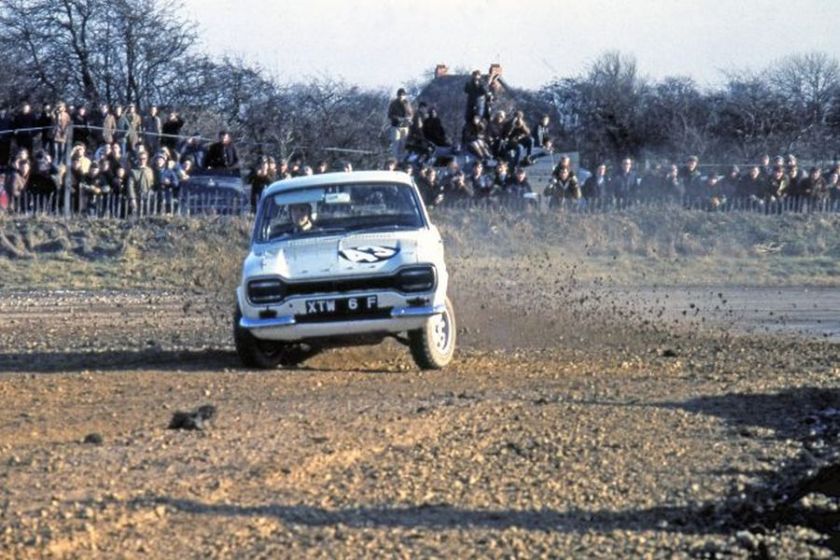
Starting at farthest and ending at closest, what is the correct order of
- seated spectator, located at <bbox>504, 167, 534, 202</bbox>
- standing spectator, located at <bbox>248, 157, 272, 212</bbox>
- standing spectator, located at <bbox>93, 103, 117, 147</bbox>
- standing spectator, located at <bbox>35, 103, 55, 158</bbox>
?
seated spectator, located at <bbox>504, 167, 534, 202</bbox> → standing spectator, located at <bbox>93, 103, 117, 147</bbox> → standing spectator, located at <bbox>35, 103, 55, 158</bbox> → standing spectator, located at <bbox>248, 157, 272, 212</bbox>

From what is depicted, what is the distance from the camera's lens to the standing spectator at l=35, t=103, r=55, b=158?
29500mm

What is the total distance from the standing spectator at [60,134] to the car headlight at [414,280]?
16.7 meters

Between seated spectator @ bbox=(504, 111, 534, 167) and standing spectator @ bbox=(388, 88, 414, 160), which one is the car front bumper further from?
seated spectator @ bbox=(504, 111, 534, 167)

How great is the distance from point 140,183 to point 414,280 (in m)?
16.5

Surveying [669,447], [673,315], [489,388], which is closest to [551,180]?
[673,315]

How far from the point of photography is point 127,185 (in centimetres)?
2930

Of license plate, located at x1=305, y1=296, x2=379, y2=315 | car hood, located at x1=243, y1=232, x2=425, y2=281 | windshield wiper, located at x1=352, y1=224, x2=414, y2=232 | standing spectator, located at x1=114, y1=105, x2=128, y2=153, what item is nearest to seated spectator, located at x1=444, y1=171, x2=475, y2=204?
standing spectator, located at x1=114, y1=105, x2=128, y2=153

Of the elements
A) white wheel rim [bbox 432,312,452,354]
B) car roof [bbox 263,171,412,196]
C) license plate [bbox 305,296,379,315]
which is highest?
car roof [bbox 263,171,412,196]

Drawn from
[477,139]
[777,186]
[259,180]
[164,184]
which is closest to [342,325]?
[259,180]

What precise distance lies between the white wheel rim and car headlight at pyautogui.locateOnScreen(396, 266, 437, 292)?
1.45ft

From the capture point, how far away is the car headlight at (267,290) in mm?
13898

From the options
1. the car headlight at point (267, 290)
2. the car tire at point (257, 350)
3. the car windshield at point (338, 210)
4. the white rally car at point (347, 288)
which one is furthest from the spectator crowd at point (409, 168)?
the car headlight at point (267, 290)

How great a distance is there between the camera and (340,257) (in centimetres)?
1392

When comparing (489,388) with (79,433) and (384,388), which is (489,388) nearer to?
(384,388)
